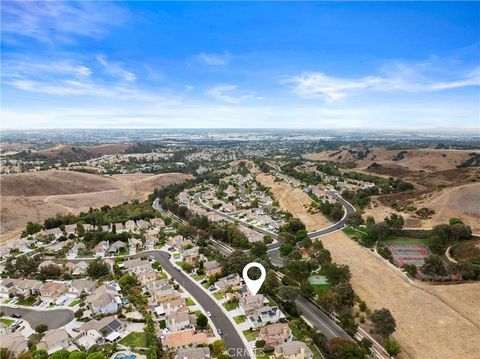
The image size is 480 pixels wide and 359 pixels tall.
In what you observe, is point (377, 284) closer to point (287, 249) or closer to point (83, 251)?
point (287, 249)

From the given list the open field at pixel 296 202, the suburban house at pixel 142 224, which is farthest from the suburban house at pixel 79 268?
the open field at pixel 296 202

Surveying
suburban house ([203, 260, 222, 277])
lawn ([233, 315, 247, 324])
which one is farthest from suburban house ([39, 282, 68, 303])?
lawn ([233, 315, 247, 324])

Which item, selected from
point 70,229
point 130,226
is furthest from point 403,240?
point 70,229

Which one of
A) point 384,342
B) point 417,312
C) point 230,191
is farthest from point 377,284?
point 230,191

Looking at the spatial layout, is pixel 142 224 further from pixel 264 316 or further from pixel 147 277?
pixel 264 316

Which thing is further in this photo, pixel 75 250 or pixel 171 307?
pixel 75 250

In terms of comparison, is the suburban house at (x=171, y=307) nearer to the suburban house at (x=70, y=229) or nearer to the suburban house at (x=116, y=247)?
the suburban house at (x=116, y=247)

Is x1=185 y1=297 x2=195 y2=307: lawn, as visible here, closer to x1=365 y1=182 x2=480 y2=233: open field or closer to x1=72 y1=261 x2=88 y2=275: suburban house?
x1=72 y1=261 x2=88 y2=275: suburban house
